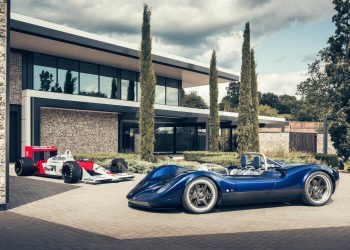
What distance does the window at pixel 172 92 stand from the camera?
3266 centimetres

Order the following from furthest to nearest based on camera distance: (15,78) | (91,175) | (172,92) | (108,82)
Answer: (172,92) → (108,82) → (15,78) → (91,175)

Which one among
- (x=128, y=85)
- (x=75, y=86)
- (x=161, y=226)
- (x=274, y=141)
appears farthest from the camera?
(x=274, y=141)

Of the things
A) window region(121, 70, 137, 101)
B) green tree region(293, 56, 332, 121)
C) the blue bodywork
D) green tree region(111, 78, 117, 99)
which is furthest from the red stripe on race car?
green tree region(293, 56, 332, 121)

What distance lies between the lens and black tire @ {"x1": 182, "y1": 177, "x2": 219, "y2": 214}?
7383 millimetres

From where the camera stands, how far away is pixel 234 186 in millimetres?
7645

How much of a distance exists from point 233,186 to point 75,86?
19067 mm

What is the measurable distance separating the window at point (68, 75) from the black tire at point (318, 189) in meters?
18.7

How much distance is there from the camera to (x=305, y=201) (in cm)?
841

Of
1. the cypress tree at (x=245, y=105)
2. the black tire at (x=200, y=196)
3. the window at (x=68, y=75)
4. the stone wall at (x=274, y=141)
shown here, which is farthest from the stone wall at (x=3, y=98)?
the stone wall at (x=274, y=141)

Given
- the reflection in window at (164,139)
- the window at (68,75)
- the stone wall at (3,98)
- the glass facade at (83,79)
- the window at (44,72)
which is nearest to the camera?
the stone wall at (3,98)

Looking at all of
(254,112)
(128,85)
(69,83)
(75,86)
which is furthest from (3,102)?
(128,85)

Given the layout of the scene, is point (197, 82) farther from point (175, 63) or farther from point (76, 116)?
point (76, 116)

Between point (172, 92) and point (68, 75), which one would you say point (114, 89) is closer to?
point (68, 75)

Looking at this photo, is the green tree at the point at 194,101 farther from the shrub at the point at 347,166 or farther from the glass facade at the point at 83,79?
the shrub at the point at 347,166
